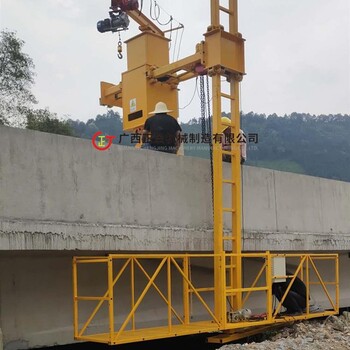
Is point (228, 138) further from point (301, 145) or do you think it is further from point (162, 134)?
point (301, 145)

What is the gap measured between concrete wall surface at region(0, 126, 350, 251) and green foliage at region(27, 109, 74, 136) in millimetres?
12374

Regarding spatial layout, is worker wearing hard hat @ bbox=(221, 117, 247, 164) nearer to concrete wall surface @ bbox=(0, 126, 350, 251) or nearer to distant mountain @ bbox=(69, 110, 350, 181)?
concrete wall surface @ bbox=(0, 126, 350, 251)

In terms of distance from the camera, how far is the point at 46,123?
20.6 metres

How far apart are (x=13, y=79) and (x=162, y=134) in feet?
39.2

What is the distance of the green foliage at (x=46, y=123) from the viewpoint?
20141mm

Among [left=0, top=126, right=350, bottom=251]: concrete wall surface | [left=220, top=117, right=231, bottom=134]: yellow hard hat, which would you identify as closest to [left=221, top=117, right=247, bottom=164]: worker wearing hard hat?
[left=220, top=117, right=231, bottom=134]: yellow hard hat

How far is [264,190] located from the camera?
9328mm

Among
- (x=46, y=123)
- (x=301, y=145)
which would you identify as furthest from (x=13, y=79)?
(x=301, y=145)

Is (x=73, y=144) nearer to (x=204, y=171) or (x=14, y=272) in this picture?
(x=14, y=272)

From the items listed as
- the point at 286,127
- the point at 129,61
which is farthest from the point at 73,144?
the point at 286,127

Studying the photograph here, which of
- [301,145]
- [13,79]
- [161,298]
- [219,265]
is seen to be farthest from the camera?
[301,145]

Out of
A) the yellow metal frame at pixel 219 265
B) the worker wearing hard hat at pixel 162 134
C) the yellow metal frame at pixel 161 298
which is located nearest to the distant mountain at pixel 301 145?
the worker wearing hard hat at pixel 162 134

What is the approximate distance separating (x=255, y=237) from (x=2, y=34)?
13.5m

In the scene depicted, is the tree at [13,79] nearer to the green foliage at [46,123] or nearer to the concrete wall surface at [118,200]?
the green foliage at [46,123]
